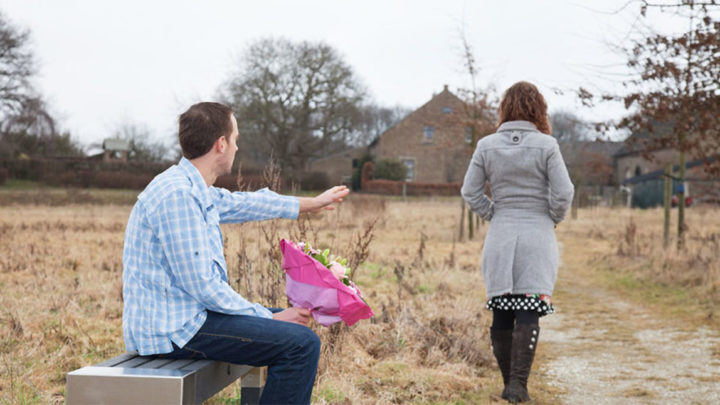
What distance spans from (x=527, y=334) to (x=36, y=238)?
35.8ft

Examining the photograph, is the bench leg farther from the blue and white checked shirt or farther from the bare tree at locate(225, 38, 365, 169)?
the bare tree at locate(225, 38, 365, 169)

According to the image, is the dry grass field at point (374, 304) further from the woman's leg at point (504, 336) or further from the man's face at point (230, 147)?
the man's face at point (230, 147)

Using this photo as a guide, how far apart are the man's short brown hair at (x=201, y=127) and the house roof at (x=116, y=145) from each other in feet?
186

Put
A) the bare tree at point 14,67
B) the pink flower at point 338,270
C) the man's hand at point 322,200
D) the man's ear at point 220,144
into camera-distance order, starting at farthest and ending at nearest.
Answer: the bare tree at point 14,67
the man's hand at point 322,200
the pink flower at point 338,270
the man's ear at point 220,144

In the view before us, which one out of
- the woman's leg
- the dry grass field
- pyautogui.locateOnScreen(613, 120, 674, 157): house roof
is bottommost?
the dry grass field

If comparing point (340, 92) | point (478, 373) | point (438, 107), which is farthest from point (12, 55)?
point (478, 373)

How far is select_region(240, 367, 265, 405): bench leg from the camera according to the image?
366 centimetres

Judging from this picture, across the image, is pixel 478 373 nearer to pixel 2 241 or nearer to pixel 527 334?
pixel 527 334

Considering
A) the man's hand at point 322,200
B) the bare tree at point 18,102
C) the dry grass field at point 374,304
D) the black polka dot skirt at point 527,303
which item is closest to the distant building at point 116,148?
the bare tree at point 18,102

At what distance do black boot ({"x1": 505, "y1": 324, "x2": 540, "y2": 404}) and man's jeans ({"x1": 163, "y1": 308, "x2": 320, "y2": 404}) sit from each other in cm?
194

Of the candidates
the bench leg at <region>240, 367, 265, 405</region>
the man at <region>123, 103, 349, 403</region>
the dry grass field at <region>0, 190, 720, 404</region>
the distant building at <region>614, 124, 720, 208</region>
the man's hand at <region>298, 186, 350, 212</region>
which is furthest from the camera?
the distant building at <region>614, 124, 720, 208</region>

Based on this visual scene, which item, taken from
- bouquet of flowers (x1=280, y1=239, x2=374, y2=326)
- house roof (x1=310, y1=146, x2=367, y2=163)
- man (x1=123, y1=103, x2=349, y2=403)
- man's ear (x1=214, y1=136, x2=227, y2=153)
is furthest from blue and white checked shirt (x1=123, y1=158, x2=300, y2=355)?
house roof (x1=310, y1=146, x2=367, y2=163)

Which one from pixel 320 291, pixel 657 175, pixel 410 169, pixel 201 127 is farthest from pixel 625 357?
pixel 410 169

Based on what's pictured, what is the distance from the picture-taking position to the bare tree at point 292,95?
43.2 m
